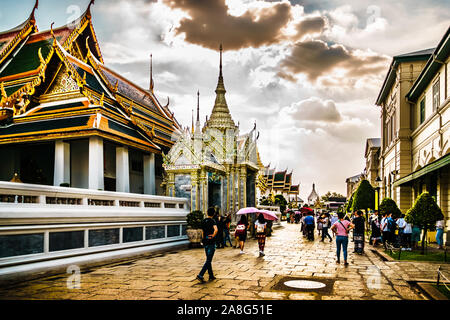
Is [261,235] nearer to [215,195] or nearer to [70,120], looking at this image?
[215,195]

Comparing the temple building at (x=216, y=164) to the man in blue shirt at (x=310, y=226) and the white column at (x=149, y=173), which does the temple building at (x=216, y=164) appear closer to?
the white column at (x=149, y=173)

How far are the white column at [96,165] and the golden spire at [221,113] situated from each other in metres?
10.3

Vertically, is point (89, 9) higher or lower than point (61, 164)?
higher

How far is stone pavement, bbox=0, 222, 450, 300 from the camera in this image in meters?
7.40

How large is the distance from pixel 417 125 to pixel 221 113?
12309 mm

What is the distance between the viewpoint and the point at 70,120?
618 inches

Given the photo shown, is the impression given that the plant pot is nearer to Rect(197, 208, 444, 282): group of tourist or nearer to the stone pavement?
Rect(197, 208, 444, 282): group of tourist

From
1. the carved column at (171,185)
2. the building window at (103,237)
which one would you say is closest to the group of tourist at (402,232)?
the carved column at (171,185)

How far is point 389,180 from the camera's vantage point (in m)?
31.6

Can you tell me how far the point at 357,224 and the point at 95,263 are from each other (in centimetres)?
906

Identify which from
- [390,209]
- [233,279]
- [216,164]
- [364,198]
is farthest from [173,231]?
[364,198]

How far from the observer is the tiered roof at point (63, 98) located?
51.4ft

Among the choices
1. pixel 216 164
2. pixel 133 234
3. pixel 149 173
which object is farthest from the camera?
pixel 216 164
